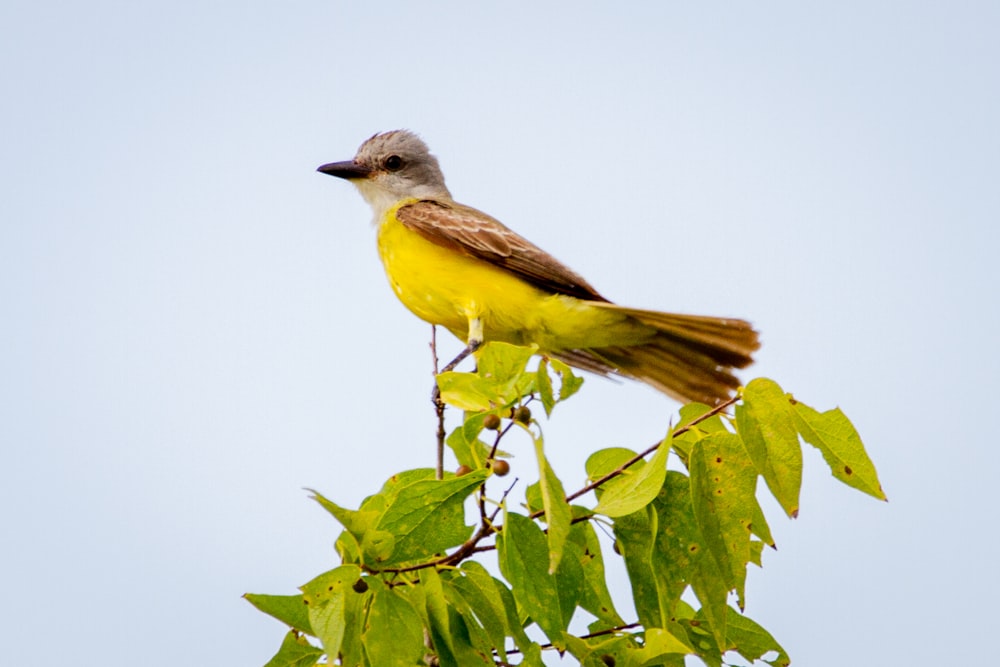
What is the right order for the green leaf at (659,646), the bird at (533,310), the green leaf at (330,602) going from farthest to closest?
the bird at (533,310), the green leaf at (659,646), the green leaf at (330,602)

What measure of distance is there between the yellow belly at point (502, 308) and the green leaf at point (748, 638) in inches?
91.5

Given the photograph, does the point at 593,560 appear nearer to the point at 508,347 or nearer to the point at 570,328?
the point at 508,347

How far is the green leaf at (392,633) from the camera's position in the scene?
105 inches

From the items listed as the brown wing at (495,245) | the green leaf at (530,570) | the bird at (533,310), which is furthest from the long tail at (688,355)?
the green leaf at (530,570)

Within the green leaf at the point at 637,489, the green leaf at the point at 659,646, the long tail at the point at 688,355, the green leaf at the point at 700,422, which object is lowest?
the green leaf at the point at 659,646

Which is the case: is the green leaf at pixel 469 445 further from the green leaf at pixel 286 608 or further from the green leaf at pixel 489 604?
the green leaf at pixel 286 608

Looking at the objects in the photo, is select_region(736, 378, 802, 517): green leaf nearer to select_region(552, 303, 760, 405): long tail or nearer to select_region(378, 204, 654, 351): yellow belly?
select_region(552, 303, 760, 405): long tail

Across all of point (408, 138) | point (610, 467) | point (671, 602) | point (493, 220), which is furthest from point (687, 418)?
point (408, 138)

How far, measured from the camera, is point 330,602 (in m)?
2.56

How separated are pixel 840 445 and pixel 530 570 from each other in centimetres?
78

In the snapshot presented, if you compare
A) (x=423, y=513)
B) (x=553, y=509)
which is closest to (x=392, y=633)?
(x=423, y=513)

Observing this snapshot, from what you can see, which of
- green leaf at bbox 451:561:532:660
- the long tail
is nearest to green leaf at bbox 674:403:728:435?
green leaf at bbox 451:561:532:660

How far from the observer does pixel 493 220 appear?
5.88 m

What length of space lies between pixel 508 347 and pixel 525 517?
40cm
